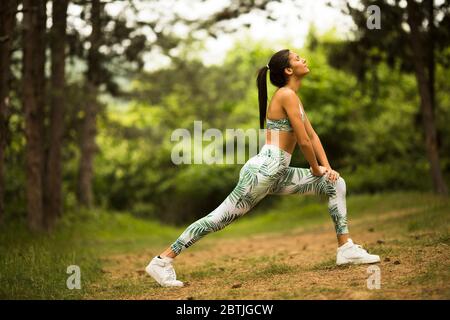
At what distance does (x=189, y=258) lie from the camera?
425 inches

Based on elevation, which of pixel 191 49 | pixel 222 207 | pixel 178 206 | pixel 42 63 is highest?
pixel 191 49

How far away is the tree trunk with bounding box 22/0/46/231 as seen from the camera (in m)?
13.5

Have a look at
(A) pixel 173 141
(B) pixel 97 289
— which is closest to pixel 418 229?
(B) pixel 97 289

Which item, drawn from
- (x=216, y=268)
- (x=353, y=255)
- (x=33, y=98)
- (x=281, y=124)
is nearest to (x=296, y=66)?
(x=281, y=124)

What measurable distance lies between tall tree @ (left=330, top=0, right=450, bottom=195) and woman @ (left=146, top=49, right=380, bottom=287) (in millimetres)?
8159

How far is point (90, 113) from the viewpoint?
20719mm

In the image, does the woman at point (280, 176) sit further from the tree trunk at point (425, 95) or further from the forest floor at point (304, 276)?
the tree trunk at point (425, 95)

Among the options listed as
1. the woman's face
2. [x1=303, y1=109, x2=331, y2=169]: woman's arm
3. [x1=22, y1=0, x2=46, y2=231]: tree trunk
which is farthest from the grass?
the woman's face

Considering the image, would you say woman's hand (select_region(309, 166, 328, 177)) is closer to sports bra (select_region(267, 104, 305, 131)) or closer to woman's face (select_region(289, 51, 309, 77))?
sports bra (select_region(267, 104, 305, 131))

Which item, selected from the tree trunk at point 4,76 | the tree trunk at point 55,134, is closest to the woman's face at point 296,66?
the tree trunk at point 4,76

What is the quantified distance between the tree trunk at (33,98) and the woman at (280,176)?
784cm

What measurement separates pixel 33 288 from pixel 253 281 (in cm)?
218

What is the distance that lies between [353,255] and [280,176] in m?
1.11

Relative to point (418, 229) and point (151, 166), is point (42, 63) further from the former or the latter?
point (151, 166)
